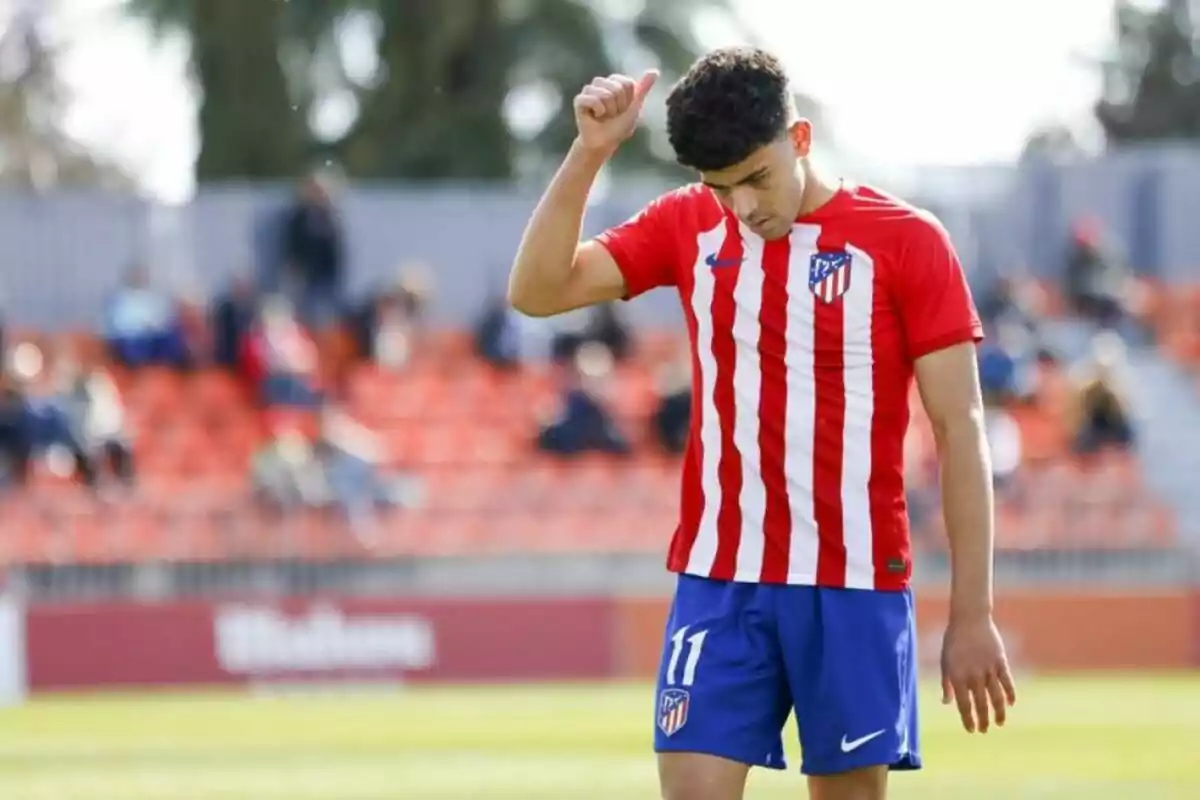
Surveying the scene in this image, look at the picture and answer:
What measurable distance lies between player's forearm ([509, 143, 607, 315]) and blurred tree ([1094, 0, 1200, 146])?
48.7m

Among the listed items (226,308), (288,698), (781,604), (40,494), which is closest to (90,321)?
(226,308)

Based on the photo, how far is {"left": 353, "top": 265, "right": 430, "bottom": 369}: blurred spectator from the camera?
23.6 m

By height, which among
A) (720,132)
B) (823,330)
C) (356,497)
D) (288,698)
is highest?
(720,132)

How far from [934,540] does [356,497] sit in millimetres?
4593

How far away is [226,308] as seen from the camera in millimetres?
22750

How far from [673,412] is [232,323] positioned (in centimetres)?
406

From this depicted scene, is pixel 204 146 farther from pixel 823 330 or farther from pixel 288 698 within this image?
pixel 823 330

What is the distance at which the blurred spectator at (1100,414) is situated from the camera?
2203cm

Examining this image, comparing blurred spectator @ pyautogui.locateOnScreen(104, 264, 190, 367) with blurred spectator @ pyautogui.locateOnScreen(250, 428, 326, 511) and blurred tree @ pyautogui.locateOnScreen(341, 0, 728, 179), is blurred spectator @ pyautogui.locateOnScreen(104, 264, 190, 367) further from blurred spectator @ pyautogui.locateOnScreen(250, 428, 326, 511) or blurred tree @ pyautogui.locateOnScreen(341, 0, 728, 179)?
blurred tree @ pyautogui.locateOnScreen(341, 0, 728, 179)

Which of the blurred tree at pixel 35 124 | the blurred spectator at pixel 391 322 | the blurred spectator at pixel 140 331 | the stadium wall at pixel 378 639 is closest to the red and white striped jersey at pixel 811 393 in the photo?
the stadium wall at pixel 378 639

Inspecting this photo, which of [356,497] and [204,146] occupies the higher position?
[204,146]

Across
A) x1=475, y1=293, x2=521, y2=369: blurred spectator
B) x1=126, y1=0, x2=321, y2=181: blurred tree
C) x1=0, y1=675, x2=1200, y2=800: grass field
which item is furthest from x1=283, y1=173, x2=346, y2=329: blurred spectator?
x1=126, y1=0, x2=321, y2=181: blurred tree

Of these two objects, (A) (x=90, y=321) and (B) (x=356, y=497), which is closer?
(B) (x=356, y=497)

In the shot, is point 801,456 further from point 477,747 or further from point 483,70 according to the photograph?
point 483,70
